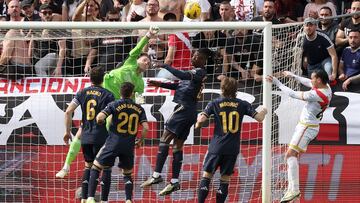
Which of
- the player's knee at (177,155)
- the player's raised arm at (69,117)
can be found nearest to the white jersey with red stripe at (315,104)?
the player's knee at (177,155)

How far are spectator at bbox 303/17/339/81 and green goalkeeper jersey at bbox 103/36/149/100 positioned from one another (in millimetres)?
2826

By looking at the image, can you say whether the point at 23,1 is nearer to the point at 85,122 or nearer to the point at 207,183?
the point at 85,122

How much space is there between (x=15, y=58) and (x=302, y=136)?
15.2 ft

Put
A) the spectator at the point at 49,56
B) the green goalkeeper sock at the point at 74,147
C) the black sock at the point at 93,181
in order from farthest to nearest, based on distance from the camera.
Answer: the spectator at the point at 49,56 → the green goalkeeper sock at the point at 74,147 → the black sock at the point at 93,181

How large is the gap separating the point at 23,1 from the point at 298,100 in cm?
557

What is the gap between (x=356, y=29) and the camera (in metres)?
18.6

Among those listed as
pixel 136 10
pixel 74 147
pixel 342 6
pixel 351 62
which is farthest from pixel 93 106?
pixel 342 6

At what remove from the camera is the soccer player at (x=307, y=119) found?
1716cm

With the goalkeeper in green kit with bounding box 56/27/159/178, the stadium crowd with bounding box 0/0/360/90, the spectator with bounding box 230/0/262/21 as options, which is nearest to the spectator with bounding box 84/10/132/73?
the stadium crowd with bounding box 0/0/360/90

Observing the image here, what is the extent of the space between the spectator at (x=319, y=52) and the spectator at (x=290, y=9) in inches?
61.0

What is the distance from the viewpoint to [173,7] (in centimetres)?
1992

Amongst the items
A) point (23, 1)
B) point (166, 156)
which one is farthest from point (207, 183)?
point (23, 1)

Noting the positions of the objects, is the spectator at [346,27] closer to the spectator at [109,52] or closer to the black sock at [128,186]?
the spectator at [109,52]

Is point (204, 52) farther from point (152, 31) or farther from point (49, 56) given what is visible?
point (49, 56)
